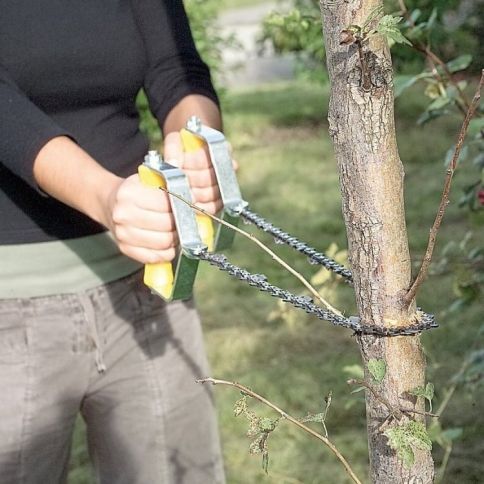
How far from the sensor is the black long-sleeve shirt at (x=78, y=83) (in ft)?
4.72

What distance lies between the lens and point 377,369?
3.37ft

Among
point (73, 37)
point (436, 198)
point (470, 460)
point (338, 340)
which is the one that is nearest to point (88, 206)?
point (73, 37)

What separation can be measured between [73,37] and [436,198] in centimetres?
433

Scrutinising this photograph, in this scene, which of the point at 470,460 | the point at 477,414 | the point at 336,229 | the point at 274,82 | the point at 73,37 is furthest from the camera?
the point at 274,82

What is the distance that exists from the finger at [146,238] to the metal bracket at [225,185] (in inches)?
3.7

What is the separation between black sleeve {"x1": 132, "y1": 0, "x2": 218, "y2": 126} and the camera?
168 centimetres

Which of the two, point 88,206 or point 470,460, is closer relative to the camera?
point 88,206

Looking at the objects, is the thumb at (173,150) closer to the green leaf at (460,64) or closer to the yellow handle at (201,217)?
the yellow handle at (201,217)

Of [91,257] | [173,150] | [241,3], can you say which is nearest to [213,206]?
[173,150]

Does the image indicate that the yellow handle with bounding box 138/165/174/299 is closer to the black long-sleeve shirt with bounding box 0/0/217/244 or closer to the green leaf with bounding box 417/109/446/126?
the black long-sleeve shirt with bounding box 0/0/217/244

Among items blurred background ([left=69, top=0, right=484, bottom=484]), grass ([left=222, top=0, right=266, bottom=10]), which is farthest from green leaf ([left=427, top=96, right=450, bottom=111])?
grass ([left=222, top=0, right=266, bottom=10])

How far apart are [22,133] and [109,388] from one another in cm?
44

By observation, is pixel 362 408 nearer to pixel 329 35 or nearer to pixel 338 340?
pixel 338 340

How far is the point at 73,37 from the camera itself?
1553 millimetres
